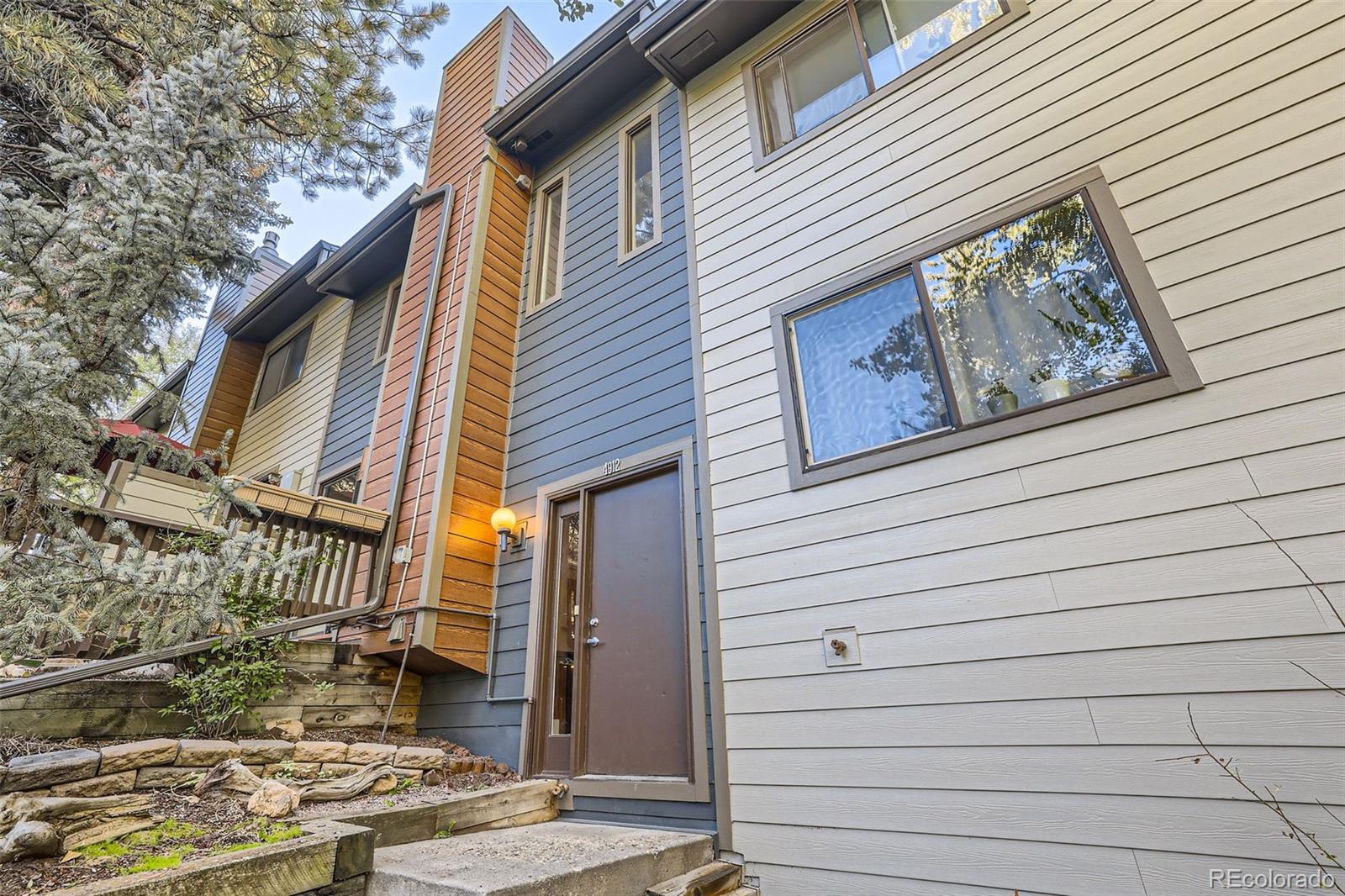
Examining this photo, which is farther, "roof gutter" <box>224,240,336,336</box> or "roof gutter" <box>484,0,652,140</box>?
"roof gutter" <box>224,240,336,336</box>

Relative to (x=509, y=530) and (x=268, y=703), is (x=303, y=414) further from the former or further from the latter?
(x=268, y=703)

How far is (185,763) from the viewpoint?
2.67m

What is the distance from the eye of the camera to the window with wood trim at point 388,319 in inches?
264

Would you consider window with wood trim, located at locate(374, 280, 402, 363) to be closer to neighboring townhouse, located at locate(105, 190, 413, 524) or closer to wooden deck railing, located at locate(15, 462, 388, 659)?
Result: neighboring townhouse, located at locate(105, 190, 413, 524)

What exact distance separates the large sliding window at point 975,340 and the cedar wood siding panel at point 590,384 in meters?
0.96

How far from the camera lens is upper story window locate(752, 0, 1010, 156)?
12.0 feet

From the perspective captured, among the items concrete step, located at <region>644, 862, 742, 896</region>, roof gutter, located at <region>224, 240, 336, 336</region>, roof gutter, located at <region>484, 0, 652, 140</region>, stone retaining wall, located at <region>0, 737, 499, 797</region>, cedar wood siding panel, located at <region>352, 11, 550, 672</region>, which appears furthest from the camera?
roof gutter, located at <region>224, 240, 336, 336</region>

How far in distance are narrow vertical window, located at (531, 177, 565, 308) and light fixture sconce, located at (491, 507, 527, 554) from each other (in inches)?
77.7

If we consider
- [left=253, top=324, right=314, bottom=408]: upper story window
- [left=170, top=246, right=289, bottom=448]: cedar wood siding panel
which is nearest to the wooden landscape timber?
[left=253, top=324, right=314, bottom=408]: upper story window

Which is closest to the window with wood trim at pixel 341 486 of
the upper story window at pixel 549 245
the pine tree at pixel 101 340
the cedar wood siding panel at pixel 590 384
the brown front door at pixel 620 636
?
the cedar wood siding panel at pixel 590 384

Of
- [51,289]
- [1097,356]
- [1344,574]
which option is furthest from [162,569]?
[1344,574]

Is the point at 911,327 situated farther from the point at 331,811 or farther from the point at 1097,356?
the point at 331,811

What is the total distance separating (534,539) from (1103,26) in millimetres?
4493

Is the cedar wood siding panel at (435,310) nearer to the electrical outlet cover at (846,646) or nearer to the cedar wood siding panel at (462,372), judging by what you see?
the cedar wood siding panel at (462,372)
